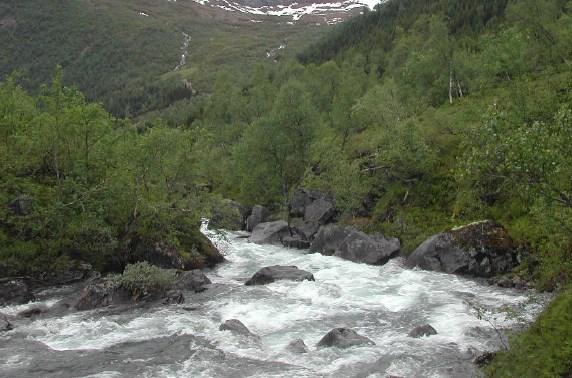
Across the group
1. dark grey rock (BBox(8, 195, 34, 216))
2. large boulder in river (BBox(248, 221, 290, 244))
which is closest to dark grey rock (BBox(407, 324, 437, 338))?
dark grey rock (BBox(8, 195, 34, 216))

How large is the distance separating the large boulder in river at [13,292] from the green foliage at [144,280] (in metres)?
5.30

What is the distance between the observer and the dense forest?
55.3ft

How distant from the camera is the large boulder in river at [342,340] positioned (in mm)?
22750

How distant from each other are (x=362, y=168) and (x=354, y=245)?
1450 centimetres

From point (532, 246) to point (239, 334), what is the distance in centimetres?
2053

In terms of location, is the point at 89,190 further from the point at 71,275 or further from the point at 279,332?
the point at 279,332

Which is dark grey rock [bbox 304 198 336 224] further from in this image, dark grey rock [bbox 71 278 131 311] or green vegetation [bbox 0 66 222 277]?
dark grey rock [bbox 71 278 131 311]

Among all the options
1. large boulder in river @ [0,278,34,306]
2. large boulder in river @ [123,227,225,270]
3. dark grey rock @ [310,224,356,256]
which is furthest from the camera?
dark grey rock @ [310,224,356,256]

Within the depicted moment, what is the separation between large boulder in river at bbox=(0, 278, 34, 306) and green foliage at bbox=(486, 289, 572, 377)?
83.5 feet

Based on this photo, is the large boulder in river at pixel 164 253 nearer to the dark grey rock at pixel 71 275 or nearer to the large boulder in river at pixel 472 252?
the dark grey rock at pixel 71 275

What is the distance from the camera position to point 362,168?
54.2 meters

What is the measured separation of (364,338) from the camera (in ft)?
76.4

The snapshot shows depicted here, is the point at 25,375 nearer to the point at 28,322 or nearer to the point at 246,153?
the point at 28,322

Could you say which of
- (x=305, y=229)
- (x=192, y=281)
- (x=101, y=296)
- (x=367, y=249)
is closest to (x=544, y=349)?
(x=192, y=281)
